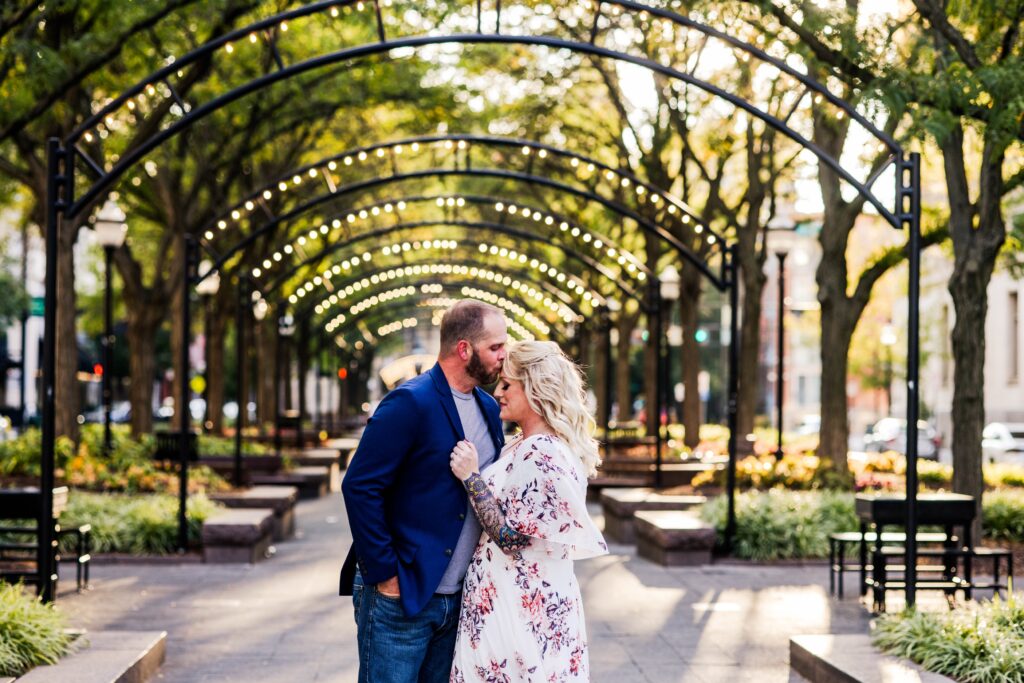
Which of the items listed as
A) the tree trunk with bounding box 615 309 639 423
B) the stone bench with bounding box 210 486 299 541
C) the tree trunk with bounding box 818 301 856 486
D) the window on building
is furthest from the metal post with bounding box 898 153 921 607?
the window on building

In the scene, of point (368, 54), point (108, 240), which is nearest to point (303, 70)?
point (368, 54)

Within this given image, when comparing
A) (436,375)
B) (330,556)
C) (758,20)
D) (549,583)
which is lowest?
(330,556)

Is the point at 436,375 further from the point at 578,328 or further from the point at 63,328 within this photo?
the point at 578,328

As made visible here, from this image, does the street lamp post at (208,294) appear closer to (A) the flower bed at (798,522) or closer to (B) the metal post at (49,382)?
(A) the flower bed at (798,522)

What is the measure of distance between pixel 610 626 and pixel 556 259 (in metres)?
31.1

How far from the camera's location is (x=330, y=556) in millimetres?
17062

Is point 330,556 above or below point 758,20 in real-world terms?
below

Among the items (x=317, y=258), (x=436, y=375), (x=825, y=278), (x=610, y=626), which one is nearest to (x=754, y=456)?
(x=825, y=278)

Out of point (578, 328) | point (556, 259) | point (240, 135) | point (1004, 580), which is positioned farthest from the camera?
point (556, 259)

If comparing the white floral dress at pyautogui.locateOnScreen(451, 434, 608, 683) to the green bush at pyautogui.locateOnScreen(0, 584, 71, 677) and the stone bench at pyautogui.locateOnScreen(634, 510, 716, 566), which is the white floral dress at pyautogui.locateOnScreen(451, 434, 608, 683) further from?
the stone bench at pyautogui.locateOnScreen(634, 510, 716, 566)

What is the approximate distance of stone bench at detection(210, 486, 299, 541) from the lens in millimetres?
18641

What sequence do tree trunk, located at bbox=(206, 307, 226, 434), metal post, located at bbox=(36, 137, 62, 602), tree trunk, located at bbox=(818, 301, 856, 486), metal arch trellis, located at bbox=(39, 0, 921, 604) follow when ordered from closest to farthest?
metal post, located at bbox=(36, 137, 62, 602) → metal arch trellis, located at bbox=(39, 0, 921, 604) → tree trunk, located at bbox=(818, 301, 856, 486) → tree trunk, located at bbox=(206, 307, 226, 434)

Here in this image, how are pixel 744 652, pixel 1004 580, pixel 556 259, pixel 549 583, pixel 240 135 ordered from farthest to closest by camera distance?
1. pixel 556 259
2. pixel 240 135
3. pixel 1004 580
4. pixel 744 652
5. pixel 549 583

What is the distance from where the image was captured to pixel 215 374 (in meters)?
33.8
